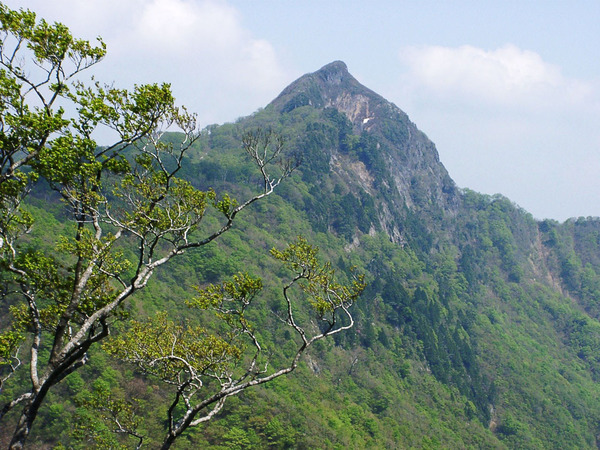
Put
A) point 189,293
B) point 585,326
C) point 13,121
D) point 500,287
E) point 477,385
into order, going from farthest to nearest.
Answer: point 500,287 < point 585,326 < point 477,385 < point 189,293 < point 13,121

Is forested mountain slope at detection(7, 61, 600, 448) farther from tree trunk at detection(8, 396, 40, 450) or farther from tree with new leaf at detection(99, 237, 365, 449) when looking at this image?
tree trunk at detection(8, 396, 40, 450)

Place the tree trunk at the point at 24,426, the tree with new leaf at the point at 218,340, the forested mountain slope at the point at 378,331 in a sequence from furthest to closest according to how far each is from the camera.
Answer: the forested mountain slope at the point at 378,331
the tree with new leaf at the point at 218,340
the tree trunk at the point at 24,426

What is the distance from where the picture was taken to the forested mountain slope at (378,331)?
6494cm

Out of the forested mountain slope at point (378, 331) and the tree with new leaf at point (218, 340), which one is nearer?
the tree with new leaf at point (218, 340)

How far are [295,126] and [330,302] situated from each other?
579 ft

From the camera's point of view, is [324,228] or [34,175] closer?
[34,175]

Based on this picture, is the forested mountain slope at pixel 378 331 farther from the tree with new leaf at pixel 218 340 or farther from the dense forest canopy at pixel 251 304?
the tree with new leaf at pixel 218 340

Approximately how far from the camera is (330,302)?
43.6ft

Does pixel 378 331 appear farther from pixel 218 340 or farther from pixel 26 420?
pixel 26 420

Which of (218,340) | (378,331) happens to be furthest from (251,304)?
(218,340)

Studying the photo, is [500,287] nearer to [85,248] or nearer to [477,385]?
[477,385]

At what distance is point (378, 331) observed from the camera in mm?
115312

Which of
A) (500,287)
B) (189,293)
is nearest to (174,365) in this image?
(189,293)

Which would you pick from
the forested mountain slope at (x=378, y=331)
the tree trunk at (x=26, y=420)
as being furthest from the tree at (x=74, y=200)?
the forested mountain slope at (x=378, y=331)
